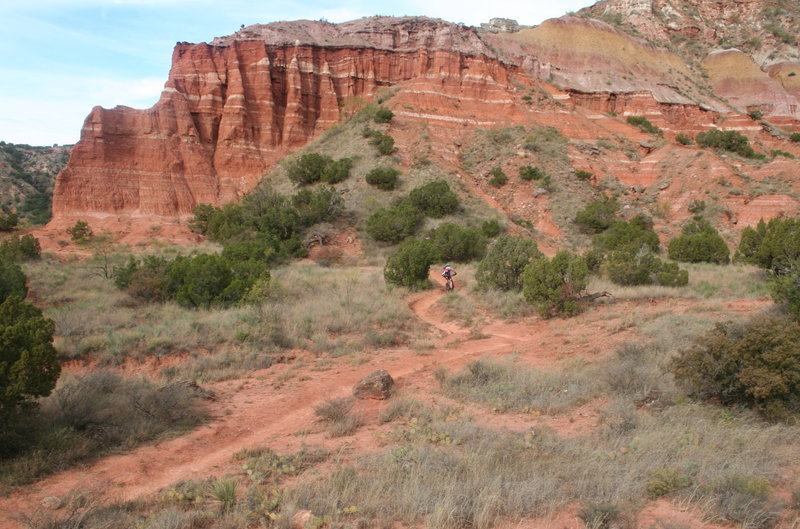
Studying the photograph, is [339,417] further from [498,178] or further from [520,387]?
[498,178]

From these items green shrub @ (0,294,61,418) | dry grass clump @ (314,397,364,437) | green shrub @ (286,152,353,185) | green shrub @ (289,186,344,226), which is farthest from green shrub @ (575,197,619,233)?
green shrub @ (0,294,61,418)

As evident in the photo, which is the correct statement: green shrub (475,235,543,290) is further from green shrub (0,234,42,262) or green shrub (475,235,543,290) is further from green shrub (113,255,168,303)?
green shrub (0,234,42,262)

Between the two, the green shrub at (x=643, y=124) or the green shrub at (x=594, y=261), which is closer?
the green shrub at (x=594, y=261)

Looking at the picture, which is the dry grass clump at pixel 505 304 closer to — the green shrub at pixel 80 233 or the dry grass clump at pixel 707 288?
the dry grass clump at pixel 707 288

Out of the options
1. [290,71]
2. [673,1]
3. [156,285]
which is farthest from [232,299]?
[673,1]

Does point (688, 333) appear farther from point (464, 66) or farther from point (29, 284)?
point (464, 66)

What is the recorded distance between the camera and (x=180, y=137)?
127ft

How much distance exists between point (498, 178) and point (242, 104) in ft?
75.0

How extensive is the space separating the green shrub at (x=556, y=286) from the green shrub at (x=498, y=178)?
922 inches

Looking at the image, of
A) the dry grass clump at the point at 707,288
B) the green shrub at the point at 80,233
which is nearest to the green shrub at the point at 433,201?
the dry grass clump at the point at 707,288

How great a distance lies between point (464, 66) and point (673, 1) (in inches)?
2020

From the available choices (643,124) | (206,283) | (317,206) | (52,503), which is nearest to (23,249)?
(317,206)

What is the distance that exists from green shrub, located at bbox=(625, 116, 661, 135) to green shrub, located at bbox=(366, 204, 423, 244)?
30409 mm

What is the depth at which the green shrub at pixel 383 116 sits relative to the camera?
39362 mm
